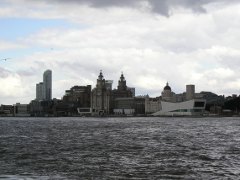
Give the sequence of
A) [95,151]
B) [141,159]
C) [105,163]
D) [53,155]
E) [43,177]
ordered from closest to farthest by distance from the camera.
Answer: [43,177], [105,163], [141,159], [53,155], [95,151]

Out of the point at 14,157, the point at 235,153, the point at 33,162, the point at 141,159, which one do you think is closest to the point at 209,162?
the point at 141,159

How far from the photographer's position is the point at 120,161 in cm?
3819

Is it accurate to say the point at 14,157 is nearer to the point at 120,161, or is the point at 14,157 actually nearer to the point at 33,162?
the point at 33,162

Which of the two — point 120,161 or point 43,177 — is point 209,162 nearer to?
point 120,161

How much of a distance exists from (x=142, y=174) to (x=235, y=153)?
1602 centimetres

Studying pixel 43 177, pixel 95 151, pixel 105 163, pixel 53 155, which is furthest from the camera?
pixel 95 151

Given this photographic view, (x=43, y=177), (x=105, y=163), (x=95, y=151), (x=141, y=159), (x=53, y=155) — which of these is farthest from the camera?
(x=95, y=151)

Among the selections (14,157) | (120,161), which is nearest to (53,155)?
(14,157)

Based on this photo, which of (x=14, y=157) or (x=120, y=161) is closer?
(x=120, y=161)

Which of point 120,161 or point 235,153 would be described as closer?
point 120,161

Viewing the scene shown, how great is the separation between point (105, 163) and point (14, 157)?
8418mm

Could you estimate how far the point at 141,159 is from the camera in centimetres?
3962

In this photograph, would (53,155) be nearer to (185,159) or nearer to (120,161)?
(120,161)

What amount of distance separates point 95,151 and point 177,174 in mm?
16891
